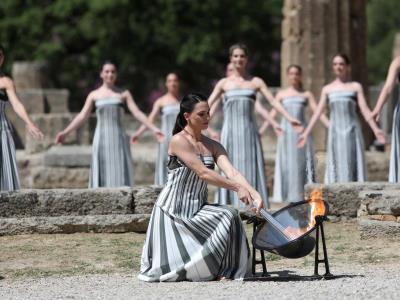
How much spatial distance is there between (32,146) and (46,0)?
62.9 ft

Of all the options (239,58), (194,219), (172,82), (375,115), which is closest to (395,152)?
(375,115)

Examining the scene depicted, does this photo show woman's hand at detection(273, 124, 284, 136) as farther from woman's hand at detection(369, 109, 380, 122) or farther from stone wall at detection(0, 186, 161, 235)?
stone wall at detection(0, 186, 161, 235)

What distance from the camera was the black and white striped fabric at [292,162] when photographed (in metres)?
16.8

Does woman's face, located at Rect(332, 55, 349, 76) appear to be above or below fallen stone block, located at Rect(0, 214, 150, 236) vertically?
above

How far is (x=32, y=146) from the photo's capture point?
70.6 ft

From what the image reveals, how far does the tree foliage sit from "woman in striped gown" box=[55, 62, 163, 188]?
2173 centimetres

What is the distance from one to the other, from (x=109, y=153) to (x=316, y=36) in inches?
186

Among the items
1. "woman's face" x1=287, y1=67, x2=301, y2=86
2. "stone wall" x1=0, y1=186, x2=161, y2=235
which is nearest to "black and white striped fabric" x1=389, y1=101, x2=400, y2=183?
"woman's face" x1=287, y1=67, x2=301, y2=86

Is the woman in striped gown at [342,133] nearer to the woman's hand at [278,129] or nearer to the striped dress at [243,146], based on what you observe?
the woman's hand at [278,129]

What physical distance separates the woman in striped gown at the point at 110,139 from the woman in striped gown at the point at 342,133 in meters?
2.06

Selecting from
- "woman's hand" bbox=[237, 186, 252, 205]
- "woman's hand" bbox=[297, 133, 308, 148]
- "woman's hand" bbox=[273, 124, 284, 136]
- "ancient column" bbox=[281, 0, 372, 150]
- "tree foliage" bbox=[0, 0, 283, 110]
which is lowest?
"woman's hand" bbox=[237, 186, 252, 205]

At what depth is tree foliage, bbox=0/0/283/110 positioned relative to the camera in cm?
3831

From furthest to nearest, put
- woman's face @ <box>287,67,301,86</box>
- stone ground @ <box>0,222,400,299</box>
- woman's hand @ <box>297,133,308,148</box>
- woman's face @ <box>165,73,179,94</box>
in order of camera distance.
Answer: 1. woman's face @ <box>287,67,301,86</box>
2. woman's face @ <box>165,73,179,94</box>
3. woman's hand @ <box>297,133,308,148</box>
4. stone ground @ <box>0,222,400,299</box>

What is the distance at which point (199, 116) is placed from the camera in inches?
398
